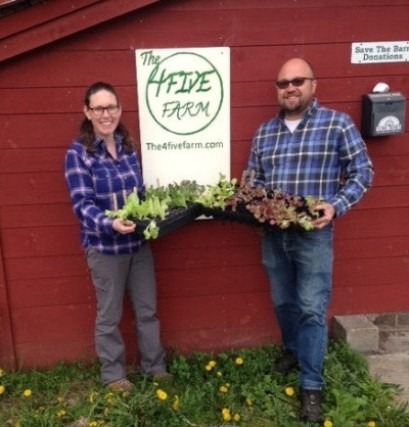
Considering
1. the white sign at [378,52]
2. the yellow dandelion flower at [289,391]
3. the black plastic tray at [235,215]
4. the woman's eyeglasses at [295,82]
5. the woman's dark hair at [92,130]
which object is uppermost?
the white sign at [378,52]

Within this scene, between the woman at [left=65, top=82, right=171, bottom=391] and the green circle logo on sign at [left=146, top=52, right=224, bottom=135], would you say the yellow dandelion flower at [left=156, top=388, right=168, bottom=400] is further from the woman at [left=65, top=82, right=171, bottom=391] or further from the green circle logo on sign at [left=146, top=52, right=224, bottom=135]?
the green circle logo on sign at [left=146, top=52, right=224, bottom=135]

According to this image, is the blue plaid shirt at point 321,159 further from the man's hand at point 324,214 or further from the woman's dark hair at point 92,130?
the woman's dark hair at point 92,130

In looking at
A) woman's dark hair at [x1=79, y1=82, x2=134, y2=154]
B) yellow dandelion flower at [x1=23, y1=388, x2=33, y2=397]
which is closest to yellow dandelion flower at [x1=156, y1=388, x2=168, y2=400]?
yellow dandelion flower at [x1=23, y1=388, x2=33, y2=397]

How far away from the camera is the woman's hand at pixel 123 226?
2760mm

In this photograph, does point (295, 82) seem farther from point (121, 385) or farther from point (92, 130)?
point (121, 385)

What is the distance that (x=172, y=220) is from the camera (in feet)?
9.49

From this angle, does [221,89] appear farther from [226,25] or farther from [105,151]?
[105,151]

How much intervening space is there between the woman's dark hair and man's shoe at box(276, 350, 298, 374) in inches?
71.1

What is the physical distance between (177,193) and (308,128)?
88 centimetres

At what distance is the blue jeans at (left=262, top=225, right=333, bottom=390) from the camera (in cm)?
→ 299

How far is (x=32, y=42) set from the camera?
10.0 feet

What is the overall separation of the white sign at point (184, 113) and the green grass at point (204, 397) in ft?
4.45

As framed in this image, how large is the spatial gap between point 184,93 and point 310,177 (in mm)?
1012

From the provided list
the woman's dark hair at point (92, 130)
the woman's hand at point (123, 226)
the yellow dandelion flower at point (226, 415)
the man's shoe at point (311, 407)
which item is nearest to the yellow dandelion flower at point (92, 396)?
the yellow dandelion flower at point (226, 415)
